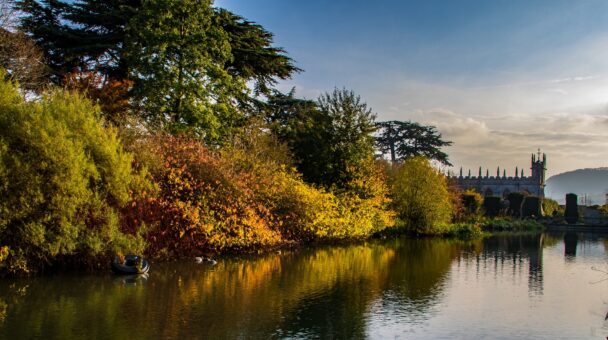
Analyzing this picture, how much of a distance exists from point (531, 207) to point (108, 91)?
147 ft

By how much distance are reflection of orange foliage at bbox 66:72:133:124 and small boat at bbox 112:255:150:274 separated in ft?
32.7

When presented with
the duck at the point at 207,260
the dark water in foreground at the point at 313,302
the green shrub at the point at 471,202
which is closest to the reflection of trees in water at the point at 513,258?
the dark water in foreground at the point at 313,302

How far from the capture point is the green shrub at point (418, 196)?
34750 millimetres

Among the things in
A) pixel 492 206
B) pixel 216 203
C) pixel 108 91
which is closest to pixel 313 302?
pixel 216 203

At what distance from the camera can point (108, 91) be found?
26312 mm

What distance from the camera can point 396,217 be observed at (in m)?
35.4

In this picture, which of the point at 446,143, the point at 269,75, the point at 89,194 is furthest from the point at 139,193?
the point at 446,143

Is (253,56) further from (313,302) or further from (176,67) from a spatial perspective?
(313,302)

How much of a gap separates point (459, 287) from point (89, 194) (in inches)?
443

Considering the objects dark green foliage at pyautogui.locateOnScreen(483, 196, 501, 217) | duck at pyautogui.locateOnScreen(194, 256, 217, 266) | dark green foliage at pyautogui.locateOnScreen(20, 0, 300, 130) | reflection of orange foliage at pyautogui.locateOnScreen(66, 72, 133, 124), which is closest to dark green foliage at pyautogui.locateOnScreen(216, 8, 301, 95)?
dark green foliage at pyautogui.locateOnScreen(20, 0, 300, 130)

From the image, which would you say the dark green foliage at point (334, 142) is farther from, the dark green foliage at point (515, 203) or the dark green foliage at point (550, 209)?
the dark green foliage at point (550, 209)

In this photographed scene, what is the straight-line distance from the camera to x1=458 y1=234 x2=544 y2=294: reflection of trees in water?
1944 cm

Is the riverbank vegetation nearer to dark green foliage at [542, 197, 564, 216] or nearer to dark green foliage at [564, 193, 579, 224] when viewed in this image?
dark green foliage at [564, 193, 579, 224]

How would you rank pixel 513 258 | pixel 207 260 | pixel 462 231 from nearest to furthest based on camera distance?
pixel 207 260 < pixel 513 258 < pixel 462 231
